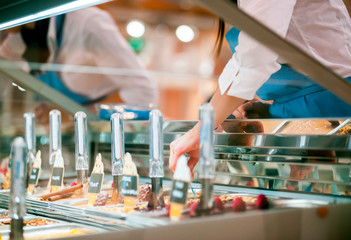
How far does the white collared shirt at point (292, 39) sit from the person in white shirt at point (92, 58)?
2.07 meters

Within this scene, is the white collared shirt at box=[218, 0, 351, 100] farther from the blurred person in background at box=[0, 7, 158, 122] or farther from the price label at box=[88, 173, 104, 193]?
the blurred person in background at box=[0, 7, 158, 122]

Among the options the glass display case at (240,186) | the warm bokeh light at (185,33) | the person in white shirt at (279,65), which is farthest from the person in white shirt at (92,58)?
the warm bokeh light at (185,33)

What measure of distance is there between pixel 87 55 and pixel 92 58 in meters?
0.05

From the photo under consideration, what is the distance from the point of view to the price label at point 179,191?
118 cm

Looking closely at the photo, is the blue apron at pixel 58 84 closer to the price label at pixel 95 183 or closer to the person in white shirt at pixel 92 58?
the person in white shirt at pixel 92 58

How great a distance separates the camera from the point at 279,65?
1.46 m

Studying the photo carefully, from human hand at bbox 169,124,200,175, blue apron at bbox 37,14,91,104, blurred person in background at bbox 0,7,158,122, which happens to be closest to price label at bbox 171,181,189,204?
human hand at bbox 169,124,200,175

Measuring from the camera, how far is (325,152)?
1.48 m

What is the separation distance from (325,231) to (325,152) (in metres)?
0.29

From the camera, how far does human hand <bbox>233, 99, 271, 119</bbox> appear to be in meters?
1.74

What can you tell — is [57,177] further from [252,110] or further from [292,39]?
[292,39]

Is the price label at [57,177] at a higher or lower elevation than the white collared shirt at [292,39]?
lower

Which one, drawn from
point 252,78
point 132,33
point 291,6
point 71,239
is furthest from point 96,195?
point 132,33

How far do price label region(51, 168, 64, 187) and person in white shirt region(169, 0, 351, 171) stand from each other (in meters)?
0.47
